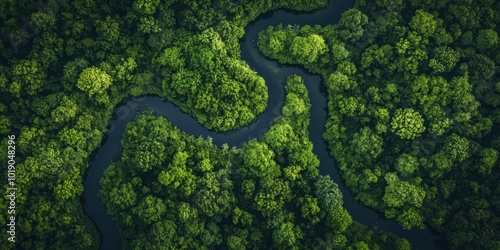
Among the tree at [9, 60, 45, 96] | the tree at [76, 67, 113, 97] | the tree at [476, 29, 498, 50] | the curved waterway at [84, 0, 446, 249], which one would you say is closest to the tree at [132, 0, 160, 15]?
the tree at [76, 67, 113, 97]

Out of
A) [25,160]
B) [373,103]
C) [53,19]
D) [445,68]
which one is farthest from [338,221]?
[53,19]

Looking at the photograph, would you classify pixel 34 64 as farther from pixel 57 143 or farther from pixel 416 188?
pixel 416 188

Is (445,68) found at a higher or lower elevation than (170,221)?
higher

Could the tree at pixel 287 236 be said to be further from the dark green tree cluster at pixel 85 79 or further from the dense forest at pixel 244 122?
the dark green tree cluster at pixel 85 79

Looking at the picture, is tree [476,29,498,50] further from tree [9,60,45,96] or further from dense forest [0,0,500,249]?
tree [9,60,45,96]

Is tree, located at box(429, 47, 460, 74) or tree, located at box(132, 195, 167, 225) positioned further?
tree, located at box(429, 47, 460, 74)

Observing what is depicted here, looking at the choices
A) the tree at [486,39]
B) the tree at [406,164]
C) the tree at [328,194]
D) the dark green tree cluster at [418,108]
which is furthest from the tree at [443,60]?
the tree at [328,194]
